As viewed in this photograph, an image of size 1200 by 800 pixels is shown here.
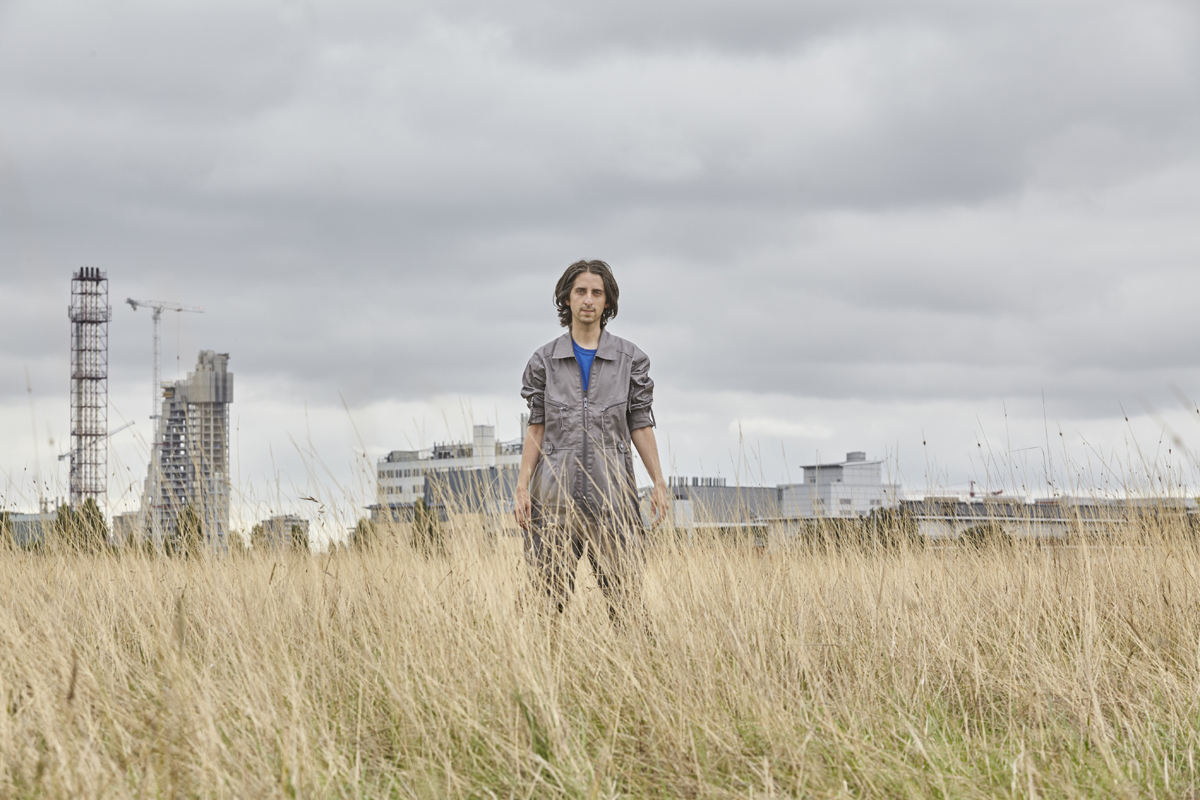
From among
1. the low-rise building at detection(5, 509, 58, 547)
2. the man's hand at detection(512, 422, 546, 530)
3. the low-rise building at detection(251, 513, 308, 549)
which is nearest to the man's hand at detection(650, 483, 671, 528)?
the man's hand at detection(512, 422, 546, 530)

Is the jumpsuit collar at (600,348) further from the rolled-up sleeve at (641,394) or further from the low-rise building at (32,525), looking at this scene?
the low-rise building at (32,525)

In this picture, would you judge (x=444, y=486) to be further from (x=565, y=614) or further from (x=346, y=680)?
(x=346, y=680)

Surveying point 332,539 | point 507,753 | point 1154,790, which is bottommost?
point 1154,790

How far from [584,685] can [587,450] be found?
1084mm

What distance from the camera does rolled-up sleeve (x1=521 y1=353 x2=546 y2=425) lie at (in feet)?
13.1

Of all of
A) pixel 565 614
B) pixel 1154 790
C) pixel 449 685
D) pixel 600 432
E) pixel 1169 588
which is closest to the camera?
pixel 1154 790

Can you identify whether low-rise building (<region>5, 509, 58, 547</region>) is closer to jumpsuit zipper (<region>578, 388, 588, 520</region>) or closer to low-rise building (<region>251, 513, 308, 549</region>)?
low-rise building (<region>251, 513, 308, 549</region>)

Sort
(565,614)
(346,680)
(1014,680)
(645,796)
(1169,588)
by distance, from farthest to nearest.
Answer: (1169,588), (565,614), (1014,680), (346,680), (645,796)

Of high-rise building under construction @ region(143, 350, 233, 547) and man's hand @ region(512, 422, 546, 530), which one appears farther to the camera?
high-rise building under construction @ region(143, 350, 233, 547)

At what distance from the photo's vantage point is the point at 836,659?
3.45 metres

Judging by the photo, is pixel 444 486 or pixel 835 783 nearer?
pixel 835 783

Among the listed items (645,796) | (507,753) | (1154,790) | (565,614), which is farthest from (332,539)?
(1154,790)

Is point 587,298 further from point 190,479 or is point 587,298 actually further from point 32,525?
point 32,525

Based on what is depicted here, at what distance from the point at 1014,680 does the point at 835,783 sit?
1365 mm
